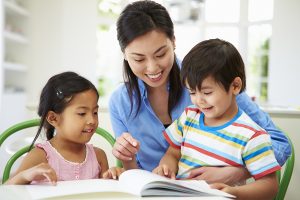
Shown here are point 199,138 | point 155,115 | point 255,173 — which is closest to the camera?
point 255,173

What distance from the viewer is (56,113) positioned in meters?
1.23

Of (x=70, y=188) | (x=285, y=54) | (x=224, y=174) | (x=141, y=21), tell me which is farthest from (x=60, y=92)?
(x=285, y=54)

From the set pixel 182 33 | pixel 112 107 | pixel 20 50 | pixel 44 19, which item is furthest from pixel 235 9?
pixel 112 107

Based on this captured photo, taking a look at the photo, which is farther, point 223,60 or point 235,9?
point 235,9

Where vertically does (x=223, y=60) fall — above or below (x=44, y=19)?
below

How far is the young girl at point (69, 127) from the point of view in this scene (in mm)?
1181

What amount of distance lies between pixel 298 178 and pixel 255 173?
982 millimetres

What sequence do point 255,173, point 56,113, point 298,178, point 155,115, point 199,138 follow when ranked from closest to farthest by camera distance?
1. point 255,173
2. point 199,138
3. point 56,113
4. point 155,115
5. point 298,178

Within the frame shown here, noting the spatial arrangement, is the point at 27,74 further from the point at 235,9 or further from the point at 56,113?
the point at 56,113

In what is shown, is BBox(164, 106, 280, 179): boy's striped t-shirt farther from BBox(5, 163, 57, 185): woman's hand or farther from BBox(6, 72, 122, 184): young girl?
BBox(5, 163, 57, 185): woman's hand

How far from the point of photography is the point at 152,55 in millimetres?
1248

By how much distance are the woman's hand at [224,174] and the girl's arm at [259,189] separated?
70 mm

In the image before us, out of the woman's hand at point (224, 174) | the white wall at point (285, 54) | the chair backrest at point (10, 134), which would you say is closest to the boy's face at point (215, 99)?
the woman's hand at point (224, 174)

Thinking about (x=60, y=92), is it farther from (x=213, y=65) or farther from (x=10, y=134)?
(x=213, y=65)
